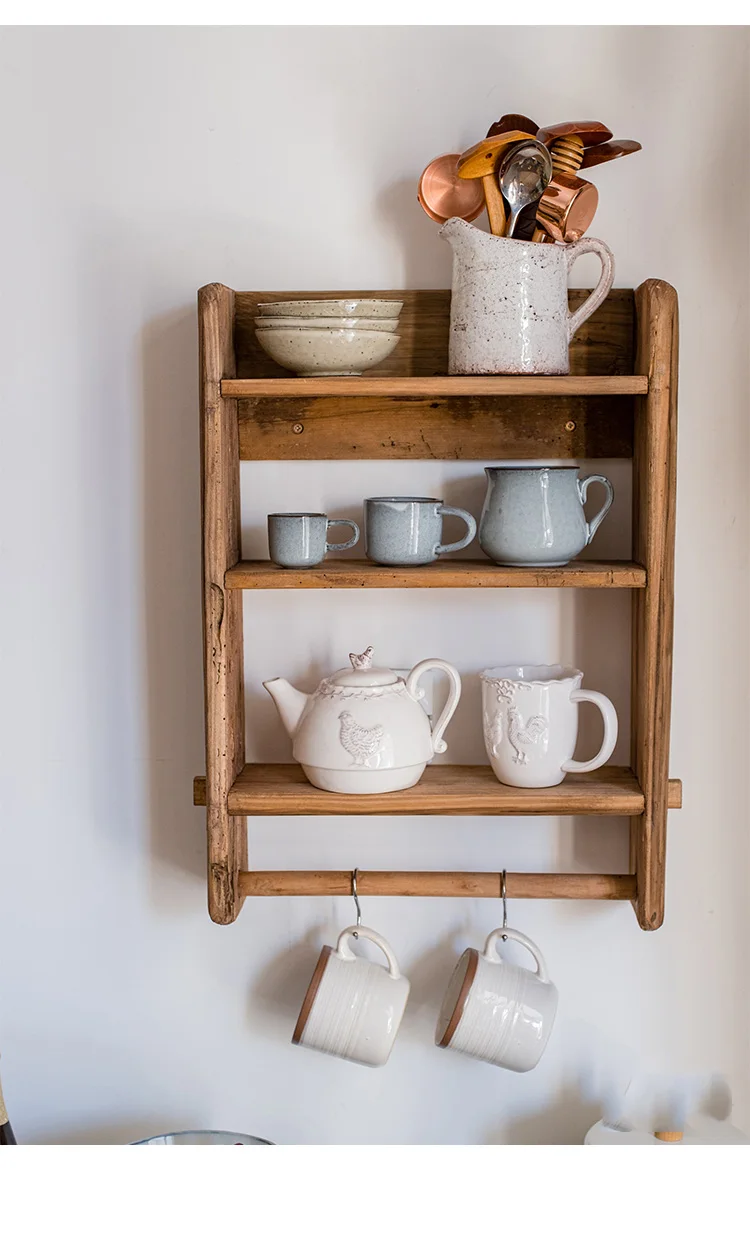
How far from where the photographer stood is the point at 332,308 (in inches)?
41.8

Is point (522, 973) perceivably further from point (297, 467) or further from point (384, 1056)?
point (297, 467)

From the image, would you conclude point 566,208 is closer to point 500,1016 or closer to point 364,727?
point 364,727

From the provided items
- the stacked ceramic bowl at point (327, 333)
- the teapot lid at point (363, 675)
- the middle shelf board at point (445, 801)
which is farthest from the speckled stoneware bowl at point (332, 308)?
the middle shelf board at point (445, 801)

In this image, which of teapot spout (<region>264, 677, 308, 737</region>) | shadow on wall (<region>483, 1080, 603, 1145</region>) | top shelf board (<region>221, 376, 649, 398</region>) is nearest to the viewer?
top shelf board (<region>221, 376, 649, 398</region>)

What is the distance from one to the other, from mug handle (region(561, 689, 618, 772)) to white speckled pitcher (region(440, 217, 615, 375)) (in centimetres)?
34

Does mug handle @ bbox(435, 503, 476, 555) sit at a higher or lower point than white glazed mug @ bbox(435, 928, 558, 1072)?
higher

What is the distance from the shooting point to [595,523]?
1146 mm

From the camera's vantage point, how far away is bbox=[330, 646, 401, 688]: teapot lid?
1.14m

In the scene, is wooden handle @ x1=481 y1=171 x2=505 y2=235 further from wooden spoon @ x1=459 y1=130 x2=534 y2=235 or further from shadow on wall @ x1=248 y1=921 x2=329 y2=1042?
shadow on wall @ x1=248 y1=921 x2=329 y2=1042

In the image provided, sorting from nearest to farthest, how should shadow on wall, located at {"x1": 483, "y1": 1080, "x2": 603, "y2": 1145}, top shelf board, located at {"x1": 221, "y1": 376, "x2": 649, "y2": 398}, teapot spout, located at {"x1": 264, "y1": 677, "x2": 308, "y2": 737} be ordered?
top shelf board, located at {"x1": 221, "y1": 376, "x2": 649, "y2": 398}
teapot spout, located at {"x1": 264, "y1": 677, "x2": 308, "y2": 737}
shadow on wall, located at {"x1": 483, "y1": 1080, "x2": 603, "y2": 1145}

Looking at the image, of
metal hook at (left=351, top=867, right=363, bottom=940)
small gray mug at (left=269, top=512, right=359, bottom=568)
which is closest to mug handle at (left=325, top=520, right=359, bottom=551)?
small gray mug at (left=269, top=512, right=359, bottom=568)
